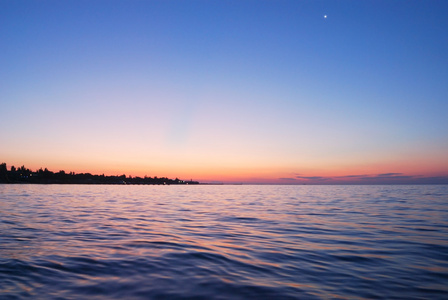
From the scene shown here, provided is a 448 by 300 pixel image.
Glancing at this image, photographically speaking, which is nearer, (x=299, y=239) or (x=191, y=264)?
(x=191, y=264)

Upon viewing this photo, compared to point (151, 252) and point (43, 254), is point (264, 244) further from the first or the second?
point (43, 254)

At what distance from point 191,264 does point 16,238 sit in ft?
30.7

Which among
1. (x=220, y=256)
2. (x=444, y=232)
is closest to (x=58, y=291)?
(x=220, y=256)

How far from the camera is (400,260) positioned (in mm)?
10047

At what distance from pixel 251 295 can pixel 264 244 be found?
19.5ft

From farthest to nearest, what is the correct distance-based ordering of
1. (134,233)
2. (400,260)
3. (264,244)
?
(134,233)
(264,244)
(400,260)

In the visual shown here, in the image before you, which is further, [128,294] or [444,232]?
[444,232]

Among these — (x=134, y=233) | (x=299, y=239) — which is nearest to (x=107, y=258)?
(x=134, y=233)

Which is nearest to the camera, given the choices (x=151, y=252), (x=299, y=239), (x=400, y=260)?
(x=400, y=260)

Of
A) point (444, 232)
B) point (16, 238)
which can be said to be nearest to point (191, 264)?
point (16, 238)

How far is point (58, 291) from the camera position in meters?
6.79

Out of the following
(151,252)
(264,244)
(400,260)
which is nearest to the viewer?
(400,260)

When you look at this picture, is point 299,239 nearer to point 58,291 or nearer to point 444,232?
point 444,232

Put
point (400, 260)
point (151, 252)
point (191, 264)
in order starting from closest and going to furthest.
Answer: point (191, 264)
point (400, 260)
point (151, 252)
